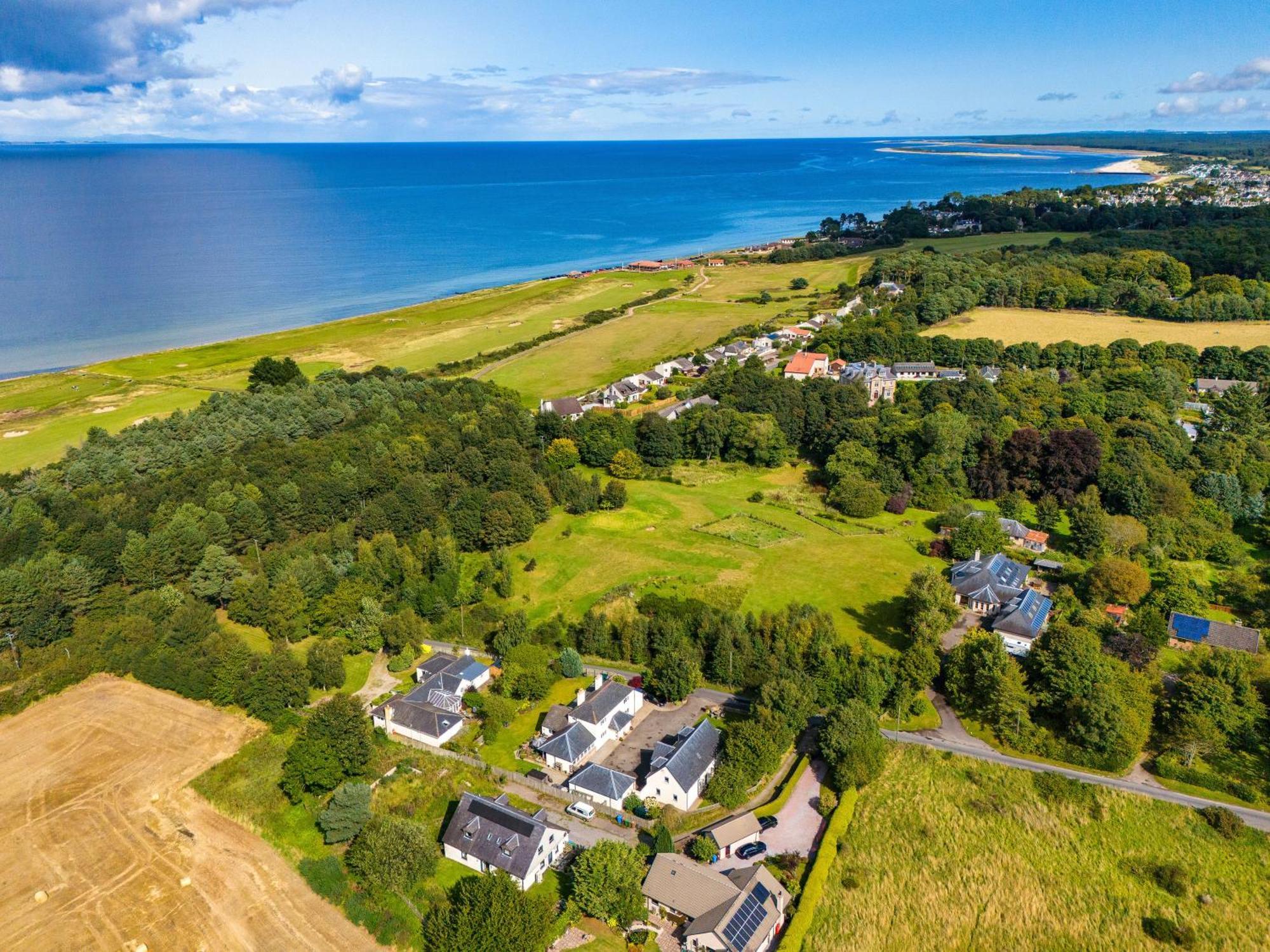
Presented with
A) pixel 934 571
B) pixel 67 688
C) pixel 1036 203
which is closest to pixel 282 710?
pixel 67 688

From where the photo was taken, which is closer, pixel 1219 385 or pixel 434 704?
pixel 434 704

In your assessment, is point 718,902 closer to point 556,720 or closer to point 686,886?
point 686,886

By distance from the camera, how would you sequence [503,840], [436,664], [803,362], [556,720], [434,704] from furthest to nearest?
1. [803,362]
2. [436,664]
3. [434,704]
4. [556,720]
5. [503,840]

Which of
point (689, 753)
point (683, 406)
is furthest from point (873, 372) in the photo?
point (689, 753)

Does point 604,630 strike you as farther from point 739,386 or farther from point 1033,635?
point 739,386

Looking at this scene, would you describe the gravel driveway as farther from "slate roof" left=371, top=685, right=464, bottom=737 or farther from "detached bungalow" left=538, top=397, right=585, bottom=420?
"detached bungalow" left=538, top=397, right=585, bottom=420
